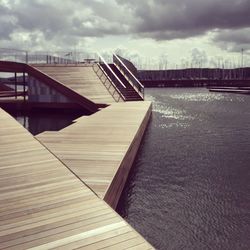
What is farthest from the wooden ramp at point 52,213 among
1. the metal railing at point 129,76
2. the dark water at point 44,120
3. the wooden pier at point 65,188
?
the metal railing at point 129,76

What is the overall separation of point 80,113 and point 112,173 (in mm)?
18854

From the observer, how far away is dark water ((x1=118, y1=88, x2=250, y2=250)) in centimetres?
657

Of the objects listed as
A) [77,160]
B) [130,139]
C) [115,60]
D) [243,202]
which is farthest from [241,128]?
[115,60]

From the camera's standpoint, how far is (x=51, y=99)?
27.3 meters

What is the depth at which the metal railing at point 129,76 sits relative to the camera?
2987cm

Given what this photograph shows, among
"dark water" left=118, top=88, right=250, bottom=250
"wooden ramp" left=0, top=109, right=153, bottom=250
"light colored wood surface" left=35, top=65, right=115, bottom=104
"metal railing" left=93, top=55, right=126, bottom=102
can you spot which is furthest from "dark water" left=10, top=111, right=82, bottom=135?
"wooden ramp" left=0, top=109, right=153, bottom=250

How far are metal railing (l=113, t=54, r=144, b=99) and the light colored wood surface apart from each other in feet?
10.2

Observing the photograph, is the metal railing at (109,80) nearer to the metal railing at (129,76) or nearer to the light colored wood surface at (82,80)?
the light colored wood surface at (82,80)

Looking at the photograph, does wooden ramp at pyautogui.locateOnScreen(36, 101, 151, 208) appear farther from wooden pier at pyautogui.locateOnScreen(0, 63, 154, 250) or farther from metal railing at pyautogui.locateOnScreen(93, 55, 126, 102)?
metal railing at pyautogui.locateOnScreen(93, 55, 126, 102)

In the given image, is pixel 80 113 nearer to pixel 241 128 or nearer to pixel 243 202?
pixel 241 128

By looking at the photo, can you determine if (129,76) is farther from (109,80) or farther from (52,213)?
(52,213)

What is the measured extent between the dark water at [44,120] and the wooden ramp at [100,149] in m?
4.73

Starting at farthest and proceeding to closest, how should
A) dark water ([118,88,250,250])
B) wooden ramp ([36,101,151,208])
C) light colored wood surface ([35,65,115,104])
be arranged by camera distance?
light colored wood surface ([35,65,115,104]), wooden ramp ([36,101,151,208]), dark water ([118,88,250,250])

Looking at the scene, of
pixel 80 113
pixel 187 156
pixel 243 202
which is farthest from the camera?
pixel 80 113
